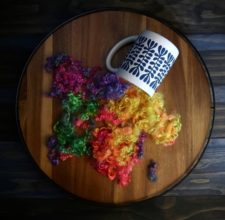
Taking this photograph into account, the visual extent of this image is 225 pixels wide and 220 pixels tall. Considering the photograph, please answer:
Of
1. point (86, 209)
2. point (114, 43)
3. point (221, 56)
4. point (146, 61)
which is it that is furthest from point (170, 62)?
point (86, 209)

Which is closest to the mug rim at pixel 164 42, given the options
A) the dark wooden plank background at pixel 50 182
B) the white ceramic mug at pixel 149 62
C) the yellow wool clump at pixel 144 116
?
the white ceramic mug at pixel 149 62

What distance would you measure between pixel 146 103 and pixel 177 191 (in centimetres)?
43

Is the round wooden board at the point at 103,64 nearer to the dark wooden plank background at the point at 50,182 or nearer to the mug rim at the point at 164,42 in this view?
the mug rim at the point at 164,42

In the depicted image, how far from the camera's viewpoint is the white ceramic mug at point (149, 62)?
0.79 metres

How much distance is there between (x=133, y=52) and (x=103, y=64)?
11 centimetres

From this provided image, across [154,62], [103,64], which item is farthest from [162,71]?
[103,64]

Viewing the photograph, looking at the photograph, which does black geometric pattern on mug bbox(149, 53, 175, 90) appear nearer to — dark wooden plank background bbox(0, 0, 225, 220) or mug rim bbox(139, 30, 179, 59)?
mug rim bbox(139, 30, 179, 59)

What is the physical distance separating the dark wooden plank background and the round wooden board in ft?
0.82

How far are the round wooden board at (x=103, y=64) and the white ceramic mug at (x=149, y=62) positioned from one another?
0.09 meters

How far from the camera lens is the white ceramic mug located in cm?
79

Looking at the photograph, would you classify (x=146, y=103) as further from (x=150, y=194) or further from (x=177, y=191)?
(x=177, y=191)

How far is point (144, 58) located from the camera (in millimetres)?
797

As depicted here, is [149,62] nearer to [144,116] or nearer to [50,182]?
[144,116]

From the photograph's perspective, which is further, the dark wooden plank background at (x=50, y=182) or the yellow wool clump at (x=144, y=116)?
the dark wooden plank background at (x=50, y=182)
